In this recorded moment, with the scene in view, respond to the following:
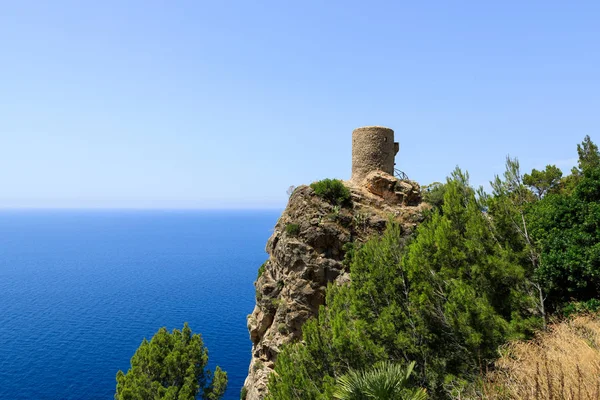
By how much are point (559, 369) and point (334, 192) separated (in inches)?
754

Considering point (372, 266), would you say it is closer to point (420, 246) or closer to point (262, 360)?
point (420, 246)

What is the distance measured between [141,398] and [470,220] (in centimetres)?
2094

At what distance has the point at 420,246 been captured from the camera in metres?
15.0

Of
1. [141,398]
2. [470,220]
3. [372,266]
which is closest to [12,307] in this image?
[141,398]

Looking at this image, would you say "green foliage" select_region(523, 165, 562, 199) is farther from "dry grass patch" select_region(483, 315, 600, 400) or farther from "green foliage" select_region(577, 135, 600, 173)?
"dry grass patch" select_region(483, 315, 600, 400)

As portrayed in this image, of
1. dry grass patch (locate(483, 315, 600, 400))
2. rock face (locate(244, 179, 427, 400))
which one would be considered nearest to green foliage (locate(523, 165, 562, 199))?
rock face (locate(244, 179, 427, 400))

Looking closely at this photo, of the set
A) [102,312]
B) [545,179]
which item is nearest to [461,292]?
[545,179]

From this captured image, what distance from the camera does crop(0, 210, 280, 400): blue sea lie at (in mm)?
41781

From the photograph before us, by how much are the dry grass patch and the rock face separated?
12.8m

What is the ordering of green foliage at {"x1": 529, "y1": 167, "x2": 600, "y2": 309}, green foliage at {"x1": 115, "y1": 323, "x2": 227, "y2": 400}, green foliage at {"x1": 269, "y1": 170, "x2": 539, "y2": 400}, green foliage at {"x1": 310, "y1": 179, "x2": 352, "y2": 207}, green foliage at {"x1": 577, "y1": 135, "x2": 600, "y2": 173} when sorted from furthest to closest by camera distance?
green foliage at {"x1": 577, "y1": 135, "x2": 600, "y2": 173}, green foliage at {"x1": 310, "y1": 179, "x2": 352, "y2": 207}, green foliage at {"x1": 115, "y1": 323, "x2": 227, "y2": 400}, green foliage at {"x1": 529, "y1": 167, "x2": 600, "y2": 309}, green foliage at {"x1": 269, "y1": 170, "x2": 539, "y2": 400}

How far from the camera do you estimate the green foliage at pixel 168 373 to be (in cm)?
2183

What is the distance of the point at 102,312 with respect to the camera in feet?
211

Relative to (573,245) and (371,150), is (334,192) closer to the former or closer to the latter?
→ (371,150)

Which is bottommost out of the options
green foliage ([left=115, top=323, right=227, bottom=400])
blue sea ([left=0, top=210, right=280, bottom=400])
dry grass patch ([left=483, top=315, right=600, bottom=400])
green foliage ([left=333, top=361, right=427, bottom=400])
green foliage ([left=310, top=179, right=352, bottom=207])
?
blue sea ([left=0, top=210, right=280, bottom=400])
